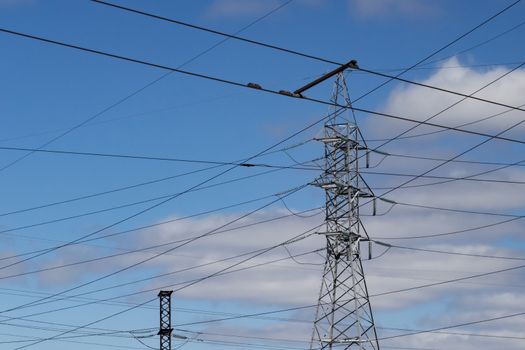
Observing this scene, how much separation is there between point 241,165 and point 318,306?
16384 mm

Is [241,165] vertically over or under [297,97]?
over

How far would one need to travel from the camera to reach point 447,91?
102ft

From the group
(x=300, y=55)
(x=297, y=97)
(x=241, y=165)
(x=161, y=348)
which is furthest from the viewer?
(x=161, y=348)

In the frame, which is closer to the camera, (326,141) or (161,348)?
(326,141)

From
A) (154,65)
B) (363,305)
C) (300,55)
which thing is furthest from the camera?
(363,305)

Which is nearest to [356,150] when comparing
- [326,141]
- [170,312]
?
[326,141]

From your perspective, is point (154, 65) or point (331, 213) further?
point (331, 213)

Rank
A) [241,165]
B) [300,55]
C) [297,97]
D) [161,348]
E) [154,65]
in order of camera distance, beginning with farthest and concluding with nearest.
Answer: [161,348] → [241,165] → [297,97] → [300,55] → [154,65]

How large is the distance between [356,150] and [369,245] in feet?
19.6

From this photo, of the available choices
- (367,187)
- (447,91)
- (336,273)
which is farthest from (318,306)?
(447,91)

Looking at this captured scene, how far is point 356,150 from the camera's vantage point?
204 feet

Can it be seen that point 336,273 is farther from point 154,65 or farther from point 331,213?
point 154,65

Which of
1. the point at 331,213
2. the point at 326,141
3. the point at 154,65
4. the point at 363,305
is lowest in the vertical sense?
the point at 154,65

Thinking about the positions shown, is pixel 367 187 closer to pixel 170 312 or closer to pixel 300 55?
pixel 170 312
